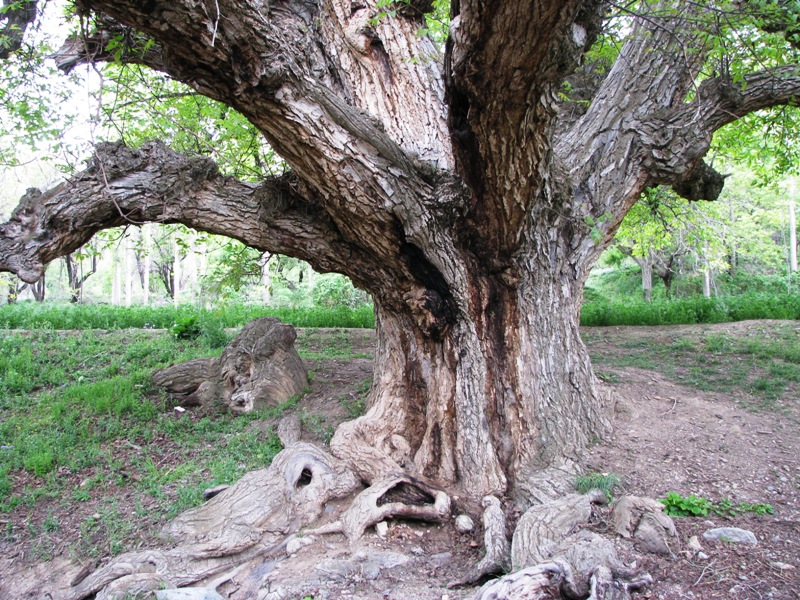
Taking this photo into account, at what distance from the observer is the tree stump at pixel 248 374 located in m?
6.18

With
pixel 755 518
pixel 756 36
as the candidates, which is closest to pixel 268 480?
pixel 755 518

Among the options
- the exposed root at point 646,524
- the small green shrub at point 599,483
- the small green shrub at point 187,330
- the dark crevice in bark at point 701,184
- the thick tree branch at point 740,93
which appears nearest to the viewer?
the exposed root at point 646,524

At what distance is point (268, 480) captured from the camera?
4.16 m

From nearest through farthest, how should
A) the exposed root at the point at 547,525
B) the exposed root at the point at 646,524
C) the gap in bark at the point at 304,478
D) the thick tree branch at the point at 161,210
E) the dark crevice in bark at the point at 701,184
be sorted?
the exposed root at the point at 646,524 → the exposed root at the point at 547,525 → the thick tree branch at the point at 161,210 → the gap in bark at the point at 304,478 → the dark crevice in bark at the point at 701,184

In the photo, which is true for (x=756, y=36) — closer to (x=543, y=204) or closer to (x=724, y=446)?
(x=543, y=204)

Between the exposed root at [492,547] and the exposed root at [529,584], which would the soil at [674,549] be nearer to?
the exposed root at [492,547]

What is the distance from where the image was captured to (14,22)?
Result: 4.73 m

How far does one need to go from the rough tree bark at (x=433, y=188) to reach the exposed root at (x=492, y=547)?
33 centimetres

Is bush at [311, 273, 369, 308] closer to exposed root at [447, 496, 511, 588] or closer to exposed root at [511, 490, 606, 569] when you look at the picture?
exposed root at [447, 496, 511, 588]

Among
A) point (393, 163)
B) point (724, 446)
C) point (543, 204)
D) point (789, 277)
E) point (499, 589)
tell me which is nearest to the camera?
point (499, 589)

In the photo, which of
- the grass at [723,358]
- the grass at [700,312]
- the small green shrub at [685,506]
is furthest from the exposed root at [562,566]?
the grass at [700,312]

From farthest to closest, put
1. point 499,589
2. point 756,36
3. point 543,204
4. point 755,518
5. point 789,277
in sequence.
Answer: point 789,277
point 756,36
point 543,204
point 755,518
point 499,589

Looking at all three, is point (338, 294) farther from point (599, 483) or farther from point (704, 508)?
point (704, 508)

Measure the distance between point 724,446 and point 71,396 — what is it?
6837mm
